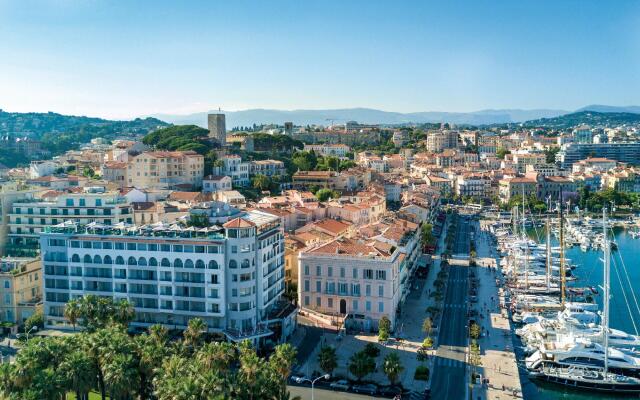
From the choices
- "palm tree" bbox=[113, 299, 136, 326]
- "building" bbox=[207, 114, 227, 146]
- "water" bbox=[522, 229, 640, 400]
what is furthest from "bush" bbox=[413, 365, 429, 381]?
"building" bbox=[207, 114, 227, 146]

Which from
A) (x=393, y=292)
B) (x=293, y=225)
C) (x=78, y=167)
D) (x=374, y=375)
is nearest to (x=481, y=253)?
(x=293, y=225)

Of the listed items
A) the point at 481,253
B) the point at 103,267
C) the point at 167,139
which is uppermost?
the point at 167,139

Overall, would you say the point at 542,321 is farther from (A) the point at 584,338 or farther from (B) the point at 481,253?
(B) the point at 481,253

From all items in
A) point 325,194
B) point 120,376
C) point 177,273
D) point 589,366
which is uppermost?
point 325,194

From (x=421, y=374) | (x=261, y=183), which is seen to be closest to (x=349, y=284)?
(x=421, y=374)

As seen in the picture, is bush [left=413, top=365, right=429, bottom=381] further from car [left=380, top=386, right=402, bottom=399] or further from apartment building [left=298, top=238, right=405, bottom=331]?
apartment building [left=298, top=238, right=405, bottom=331]

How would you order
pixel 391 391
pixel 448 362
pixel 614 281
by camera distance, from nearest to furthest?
pixel 391 391, pixel 448 362, pixel 614 281

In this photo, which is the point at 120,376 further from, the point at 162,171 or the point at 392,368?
the point at 162,171
